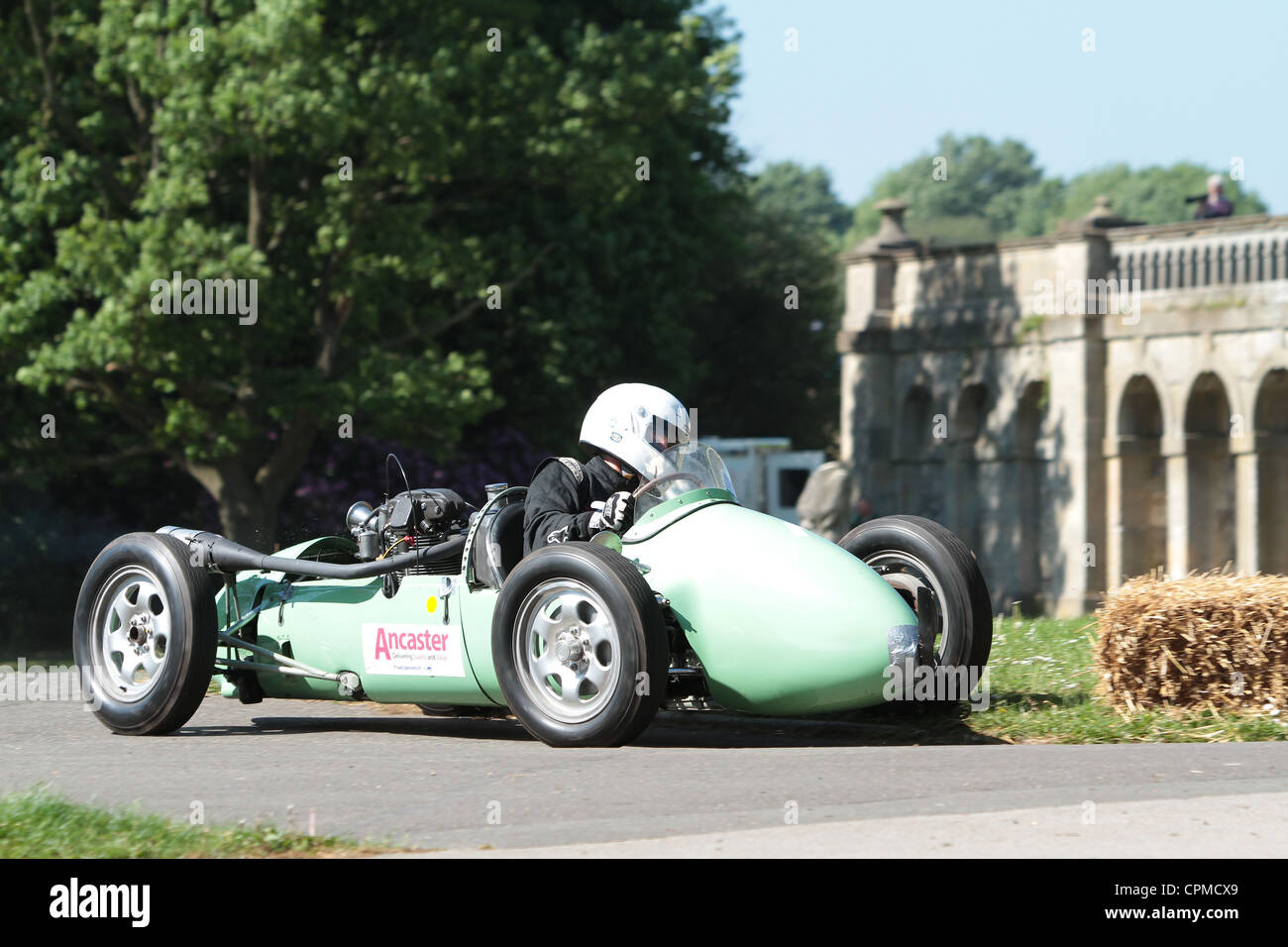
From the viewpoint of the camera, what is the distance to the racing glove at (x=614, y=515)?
8.84 m

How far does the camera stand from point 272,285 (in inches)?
995

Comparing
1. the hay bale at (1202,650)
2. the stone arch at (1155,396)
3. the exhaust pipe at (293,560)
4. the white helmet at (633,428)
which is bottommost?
the hay bale at (1202,650)

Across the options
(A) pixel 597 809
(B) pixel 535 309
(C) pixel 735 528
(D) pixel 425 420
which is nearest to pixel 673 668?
(C) pixel 735 528

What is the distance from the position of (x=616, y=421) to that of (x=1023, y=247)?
1257 inches

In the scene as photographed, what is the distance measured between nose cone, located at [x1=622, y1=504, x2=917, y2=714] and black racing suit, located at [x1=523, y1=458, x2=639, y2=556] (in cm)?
54

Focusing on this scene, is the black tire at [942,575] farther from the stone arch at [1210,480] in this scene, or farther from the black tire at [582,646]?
the stone arch at [1210,480]

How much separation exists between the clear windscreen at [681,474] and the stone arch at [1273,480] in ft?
99.6

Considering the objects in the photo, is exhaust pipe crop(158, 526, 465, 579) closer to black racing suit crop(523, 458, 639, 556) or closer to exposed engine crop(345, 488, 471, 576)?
exposed engine crop(345, 488, 471, 576)

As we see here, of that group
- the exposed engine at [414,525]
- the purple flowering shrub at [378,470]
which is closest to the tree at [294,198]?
the purple flowering shrub at [378,470]

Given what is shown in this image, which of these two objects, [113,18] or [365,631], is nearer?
[365,631]

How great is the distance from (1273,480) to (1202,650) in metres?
30.3

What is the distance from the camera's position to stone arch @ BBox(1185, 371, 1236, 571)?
128 feet
